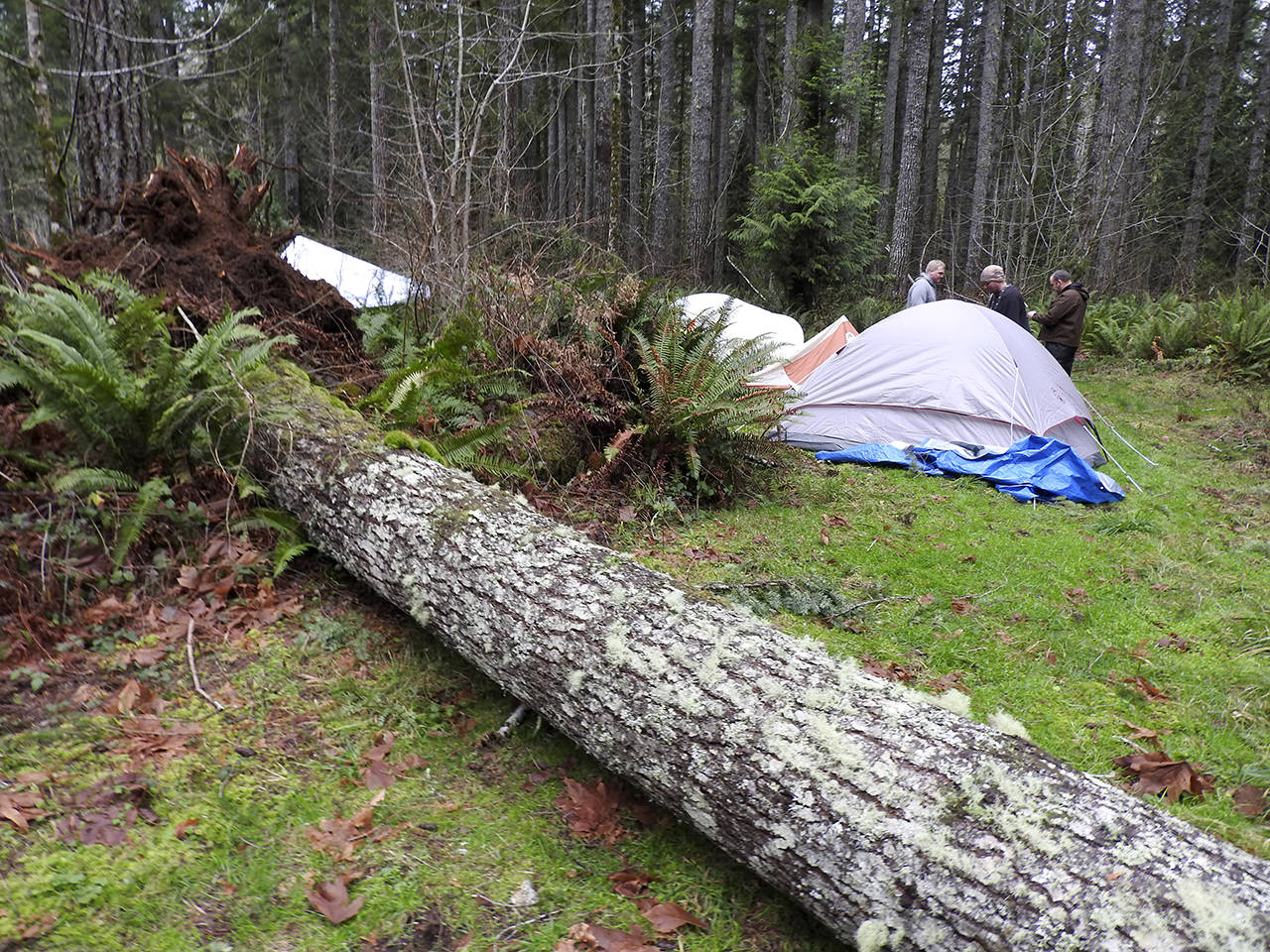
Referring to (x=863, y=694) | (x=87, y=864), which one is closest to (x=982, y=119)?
(x=863, y=694)

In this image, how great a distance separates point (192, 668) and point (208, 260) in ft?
12.0

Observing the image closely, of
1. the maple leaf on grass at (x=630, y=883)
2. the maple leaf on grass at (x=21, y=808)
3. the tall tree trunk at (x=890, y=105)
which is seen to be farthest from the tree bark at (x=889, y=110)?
the maple leaf on grass at (x=21, y=808)

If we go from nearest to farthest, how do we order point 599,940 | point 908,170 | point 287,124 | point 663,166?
point 599,940, point 908,170, point 663,166, point 287,124

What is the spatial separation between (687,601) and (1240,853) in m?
1.65

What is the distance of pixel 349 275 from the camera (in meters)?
7.06

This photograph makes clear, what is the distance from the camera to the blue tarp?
6.06 meters

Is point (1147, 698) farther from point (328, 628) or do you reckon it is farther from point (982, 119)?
point (982, 119)

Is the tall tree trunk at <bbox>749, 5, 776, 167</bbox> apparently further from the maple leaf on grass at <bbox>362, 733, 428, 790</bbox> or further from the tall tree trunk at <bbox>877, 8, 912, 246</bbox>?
the maple leaf on grass at <bbox>362, 733, 428, 790</bbox>

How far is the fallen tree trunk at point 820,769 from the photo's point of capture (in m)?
1.68

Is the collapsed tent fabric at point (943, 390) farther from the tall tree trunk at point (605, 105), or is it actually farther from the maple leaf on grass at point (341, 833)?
the maple leaf on grass at point (341, 833)

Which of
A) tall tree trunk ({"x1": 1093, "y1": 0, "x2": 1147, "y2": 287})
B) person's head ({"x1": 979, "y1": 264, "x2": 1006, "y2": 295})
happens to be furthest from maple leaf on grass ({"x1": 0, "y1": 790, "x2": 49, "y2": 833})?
tall tree trunk ({"x1": 1093, "y1": 0, "x2": 1147, "y2": 287})

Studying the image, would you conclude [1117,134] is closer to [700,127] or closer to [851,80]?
[851,80]

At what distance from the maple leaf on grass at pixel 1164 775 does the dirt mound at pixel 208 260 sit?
489 cm

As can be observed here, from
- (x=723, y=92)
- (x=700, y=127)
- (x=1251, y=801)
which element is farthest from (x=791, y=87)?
(x=1251, y=801)
